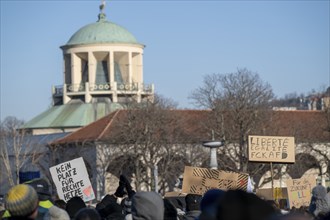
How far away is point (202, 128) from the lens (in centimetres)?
7300

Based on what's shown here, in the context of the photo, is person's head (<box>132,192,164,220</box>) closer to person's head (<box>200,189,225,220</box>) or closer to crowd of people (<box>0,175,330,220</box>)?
crowd of people (<box>0,175,330,220</box>)

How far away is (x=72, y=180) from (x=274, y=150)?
579 cm

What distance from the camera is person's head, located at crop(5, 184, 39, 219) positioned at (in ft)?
28.7

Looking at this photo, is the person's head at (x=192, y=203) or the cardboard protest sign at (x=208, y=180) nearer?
the person's head at (x=192, y=203)

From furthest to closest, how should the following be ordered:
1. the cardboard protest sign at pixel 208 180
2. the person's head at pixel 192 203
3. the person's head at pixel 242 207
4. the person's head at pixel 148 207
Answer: the cardboard protest sign at pixel 208 180 → the person's head at pixel 192 203 → the person's head at pixel 148 207 → the person's head at pixel 242 207

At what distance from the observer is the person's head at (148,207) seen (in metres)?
9.06

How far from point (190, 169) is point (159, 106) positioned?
169ft

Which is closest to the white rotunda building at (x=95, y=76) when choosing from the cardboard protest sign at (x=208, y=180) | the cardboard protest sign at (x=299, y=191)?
the cardboard protest sign at (x=299, y=191)

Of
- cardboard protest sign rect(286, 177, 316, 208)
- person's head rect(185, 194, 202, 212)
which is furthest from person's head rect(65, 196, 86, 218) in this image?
cardboard protest sign rect(286, 177, 316, 208)

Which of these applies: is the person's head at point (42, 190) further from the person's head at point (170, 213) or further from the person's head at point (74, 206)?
the person's head at point (170, 213)

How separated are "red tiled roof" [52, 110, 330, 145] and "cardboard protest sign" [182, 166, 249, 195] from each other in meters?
45.7

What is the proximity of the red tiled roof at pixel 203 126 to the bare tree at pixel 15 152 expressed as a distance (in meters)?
4.42

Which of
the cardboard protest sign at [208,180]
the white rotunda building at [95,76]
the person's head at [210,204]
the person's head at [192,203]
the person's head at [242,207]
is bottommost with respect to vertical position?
the cardboard protest sign at [208,180]

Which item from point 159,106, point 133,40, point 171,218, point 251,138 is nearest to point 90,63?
point 133,40
